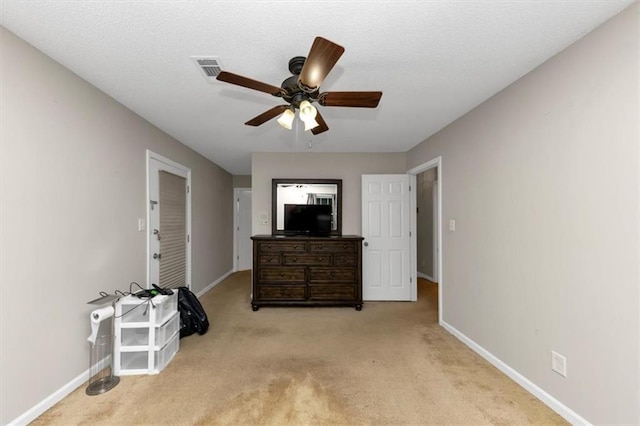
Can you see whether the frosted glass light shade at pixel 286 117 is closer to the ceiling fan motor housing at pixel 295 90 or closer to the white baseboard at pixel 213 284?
the ceiling fan motor housing at pixel 295 90

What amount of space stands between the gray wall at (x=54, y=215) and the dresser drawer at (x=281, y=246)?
144cm

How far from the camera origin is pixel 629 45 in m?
1.40

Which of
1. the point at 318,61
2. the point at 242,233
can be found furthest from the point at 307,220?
the point at 318,61

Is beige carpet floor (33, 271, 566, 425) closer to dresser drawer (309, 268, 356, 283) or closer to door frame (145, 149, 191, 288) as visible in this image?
dresser drawer (309, 268, 356, 283)

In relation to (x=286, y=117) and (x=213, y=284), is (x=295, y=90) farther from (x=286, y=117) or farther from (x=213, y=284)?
(x=213, y=284)

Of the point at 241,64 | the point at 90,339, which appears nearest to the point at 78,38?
the point at 241,64

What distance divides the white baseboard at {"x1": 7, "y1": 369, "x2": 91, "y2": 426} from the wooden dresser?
73.2 inches

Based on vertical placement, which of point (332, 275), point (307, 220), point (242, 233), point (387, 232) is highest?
point (307, 220)

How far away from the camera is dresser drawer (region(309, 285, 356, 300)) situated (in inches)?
146

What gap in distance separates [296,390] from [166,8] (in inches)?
97.8

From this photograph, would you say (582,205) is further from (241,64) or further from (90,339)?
(90,339)

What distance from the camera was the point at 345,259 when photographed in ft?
12.3

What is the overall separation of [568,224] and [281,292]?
120 inches

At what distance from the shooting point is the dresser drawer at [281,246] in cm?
370
